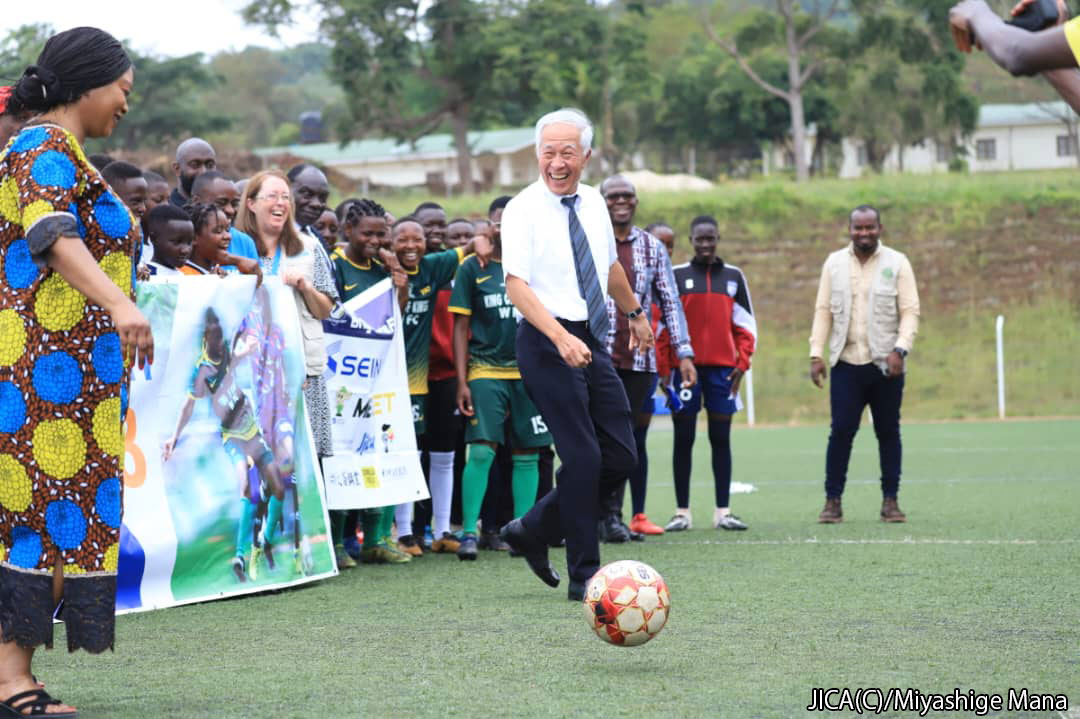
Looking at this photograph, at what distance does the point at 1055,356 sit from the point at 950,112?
915 inches

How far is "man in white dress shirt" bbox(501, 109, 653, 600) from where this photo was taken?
714 cm

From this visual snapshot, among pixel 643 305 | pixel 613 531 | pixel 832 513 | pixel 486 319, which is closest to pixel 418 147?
pixel 832 513

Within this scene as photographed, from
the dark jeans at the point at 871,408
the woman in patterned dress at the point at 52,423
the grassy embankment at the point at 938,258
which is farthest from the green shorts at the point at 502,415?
the grassy embankment at the point at 938,258

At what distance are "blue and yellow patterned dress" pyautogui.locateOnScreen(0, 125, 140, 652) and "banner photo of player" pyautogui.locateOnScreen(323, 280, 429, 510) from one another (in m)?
4.13

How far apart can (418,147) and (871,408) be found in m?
62.4

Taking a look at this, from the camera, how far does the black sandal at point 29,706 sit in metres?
4.90

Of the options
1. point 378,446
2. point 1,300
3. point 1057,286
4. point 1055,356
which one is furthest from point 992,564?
point 1057,286

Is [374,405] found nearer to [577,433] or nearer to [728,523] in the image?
[577,433]

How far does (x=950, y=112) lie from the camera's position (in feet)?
170

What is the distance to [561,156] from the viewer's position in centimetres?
726

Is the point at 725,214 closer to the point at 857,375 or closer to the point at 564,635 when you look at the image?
the point at 857,375

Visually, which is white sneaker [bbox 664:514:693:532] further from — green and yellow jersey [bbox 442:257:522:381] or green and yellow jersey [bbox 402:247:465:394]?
green and yellow jersey [bbox 402:247:465:394]

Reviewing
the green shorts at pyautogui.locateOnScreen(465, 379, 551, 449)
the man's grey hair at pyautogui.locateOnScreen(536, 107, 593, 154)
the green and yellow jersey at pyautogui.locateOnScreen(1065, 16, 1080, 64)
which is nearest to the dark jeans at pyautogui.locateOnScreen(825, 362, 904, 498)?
the green shorts at pyautogui.locateOnScreen(465, 379, 551, 449)

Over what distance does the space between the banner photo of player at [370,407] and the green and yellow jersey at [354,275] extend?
0.14 m
